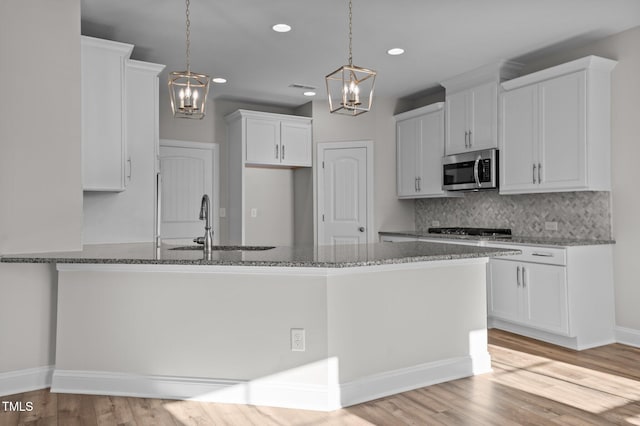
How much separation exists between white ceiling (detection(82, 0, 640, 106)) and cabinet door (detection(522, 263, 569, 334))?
1990 mm

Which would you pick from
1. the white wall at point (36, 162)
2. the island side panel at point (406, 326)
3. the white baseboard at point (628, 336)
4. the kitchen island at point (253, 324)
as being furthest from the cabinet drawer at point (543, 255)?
the white wall at point (36, 162)

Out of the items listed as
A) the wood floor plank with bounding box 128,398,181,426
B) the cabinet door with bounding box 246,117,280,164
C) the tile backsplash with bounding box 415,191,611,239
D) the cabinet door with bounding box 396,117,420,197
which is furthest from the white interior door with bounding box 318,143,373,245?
the wood floor plank with bounding box 128,398,181,426

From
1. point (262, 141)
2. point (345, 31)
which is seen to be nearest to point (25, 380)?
point (345, 31)

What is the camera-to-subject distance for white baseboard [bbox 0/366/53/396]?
116 inches

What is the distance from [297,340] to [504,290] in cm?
250

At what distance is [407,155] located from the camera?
607cm

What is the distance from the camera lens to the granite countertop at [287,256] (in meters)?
2.53

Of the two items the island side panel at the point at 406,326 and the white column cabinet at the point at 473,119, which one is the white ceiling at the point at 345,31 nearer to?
the white column cabinet at the point at 473,119

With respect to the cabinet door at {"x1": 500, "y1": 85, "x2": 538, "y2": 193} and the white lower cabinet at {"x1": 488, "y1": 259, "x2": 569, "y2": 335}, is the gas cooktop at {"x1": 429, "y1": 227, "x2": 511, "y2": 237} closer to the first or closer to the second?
the cabinet door at {"x1": 500, "y1": 85, "x2": 538, "y2": 193}

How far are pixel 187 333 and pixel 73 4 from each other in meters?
2.30

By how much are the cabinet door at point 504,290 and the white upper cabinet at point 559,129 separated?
2.48 ft

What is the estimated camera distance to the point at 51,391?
9.61 ft

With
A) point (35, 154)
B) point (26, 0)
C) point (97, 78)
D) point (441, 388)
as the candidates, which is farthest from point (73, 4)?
point (441, 388)

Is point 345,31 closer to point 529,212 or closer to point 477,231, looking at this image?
point 529,212
